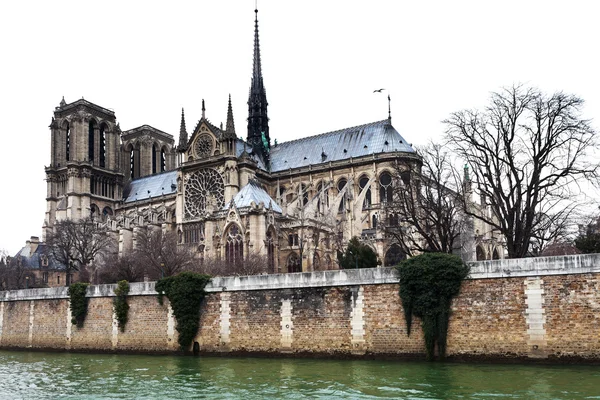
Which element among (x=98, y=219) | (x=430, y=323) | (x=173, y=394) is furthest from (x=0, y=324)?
(x=98, y=219)

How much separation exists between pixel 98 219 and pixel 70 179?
9.41 m

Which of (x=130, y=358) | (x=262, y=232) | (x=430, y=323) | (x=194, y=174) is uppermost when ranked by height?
(x=194, y=174)

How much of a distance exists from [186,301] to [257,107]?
5115 cm

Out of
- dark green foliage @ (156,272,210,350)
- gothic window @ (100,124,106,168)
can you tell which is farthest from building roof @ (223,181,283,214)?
gothic window @ (100,124,106,168)

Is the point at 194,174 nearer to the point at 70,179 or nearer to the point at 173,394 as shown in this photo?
the point at 70,179

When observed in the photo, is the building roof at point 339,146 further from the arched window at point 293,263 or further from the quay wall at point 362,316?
the quay wall at point 362,316

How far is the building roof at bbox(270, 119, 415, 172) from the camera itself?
2544 inches

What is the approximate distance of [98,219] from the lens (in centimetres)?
7525

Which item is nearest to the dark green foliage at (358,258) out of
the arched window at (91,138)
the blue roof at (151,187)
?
the blue roof at (151,187)

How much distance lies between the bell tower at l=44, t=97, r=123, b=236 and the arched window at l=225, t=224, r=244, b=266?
34008 mm

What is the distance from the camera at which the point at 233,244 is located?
164 ft

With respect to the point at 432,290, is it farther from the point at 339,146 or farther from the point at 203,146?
the point at 339,146

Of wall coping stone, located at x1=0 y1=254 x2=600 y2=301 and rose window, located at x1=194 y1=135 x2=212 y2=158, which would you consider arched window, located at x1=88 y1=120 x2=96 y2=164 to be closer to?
rose window, located at x1=194 y1=135 x2=212 y2=158

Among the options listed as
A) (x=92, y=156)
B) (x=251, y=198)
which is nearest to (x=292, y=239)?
(x=251, y=198)
